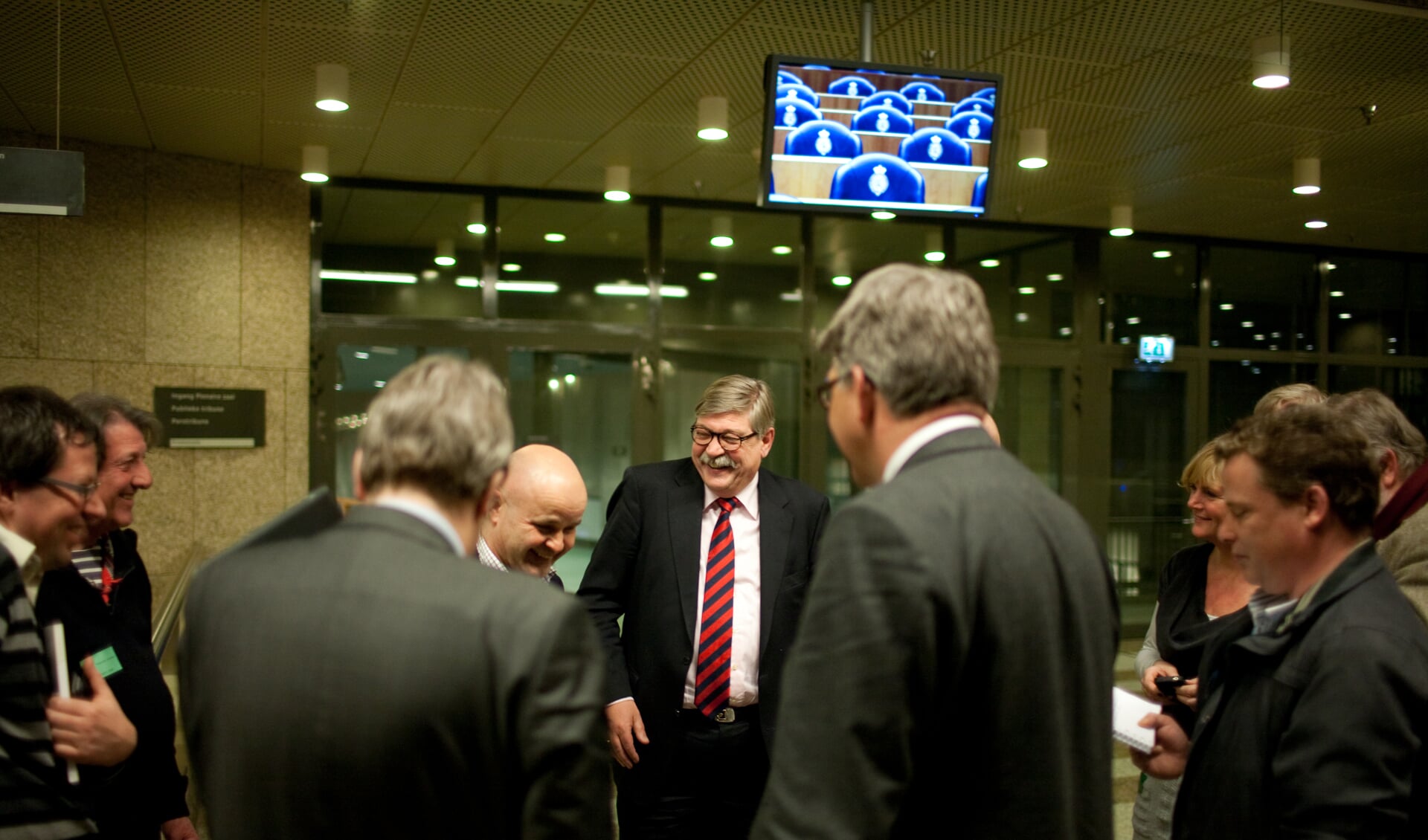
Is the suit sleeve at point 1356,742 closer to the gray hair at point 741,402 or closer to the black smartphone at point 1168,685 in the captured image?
the black smartphone at point 1168,685

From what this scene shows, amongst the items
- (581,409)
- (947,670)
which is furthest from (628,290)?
(947,670)

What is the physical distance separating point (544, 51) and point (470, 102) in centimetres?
88

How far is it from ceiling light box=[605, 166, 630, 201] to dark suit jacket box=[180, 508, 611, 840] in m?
5.73

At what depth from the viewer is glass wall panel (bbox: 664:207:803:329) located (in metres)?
7.92

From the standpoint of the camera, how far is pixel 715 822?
271cm

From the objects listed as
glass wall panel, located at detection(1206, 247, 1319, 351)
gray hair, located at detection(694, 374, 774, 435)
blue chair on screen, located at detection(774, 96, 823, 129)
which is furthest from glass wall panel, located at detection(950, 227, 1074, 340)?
gray hair, located at detection(694, 374, 774, 435)

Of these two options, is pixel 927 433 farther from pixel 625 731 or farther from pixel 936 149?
pixel 936 149

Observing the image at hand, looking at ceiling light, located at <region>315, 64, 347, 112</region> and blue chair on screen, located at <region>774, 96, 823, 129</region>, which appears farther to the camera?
ceiling light, located at <region>315, 64, 347, 112</region>

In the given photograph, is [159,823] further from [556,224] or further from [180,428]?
[556,224]

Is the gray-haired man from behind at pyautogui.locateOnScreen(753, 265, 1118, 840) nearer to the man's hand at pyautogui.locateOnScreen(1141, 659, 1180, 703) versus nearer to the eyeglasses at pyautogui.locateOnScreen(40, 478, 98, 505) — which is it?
the man's hand at pyautogui.locateOnScreen(1141, 659, 1180, 703)

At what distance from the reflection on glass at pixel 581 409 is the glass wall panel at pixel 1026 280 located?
306cm

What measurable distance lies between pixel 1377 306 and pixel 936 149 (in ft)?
25.6

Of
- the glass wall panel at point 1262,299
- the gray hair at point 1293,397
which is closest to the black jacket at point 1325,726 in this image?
the gray hair at point 1293,397

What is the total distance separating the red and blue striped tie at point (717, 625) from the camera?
2.70 meters
